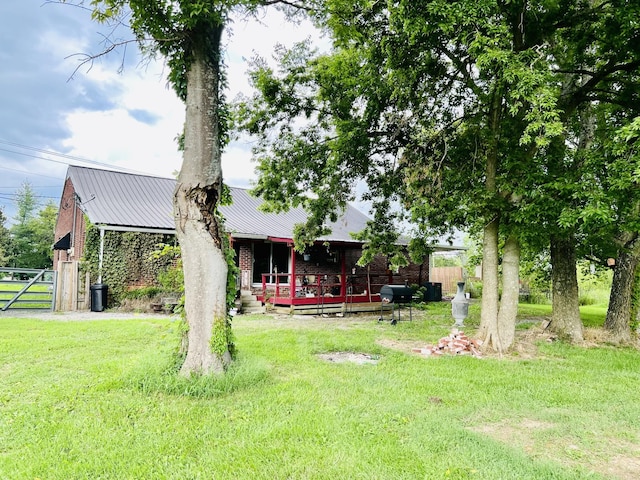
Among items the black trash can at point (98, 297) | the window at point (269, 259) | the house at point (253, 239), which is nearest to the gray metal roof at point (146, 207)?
the house at point (253, 239)

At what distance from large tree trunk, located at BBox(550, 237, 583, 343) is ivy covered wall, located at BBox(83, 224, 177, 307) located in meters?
11.3

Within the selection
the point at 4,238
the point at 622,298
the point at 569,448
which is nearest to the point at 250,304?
the point at 622,298

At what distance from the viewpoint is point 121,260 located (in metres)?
13.7

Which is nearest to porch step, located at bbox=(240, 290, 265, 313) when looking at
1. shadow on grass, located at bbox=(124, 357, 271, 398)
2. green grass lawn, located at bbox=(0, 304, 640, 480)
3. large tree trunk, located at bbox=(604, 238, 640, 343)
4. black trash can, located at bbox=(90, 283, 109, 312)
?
black trash can, located at bbox=(90, 283, 109, 312)

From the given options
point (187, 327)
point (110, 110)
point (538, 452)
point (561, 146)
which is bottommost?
point (538, 452)

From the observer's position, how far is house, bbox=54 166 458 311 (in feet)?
45.9

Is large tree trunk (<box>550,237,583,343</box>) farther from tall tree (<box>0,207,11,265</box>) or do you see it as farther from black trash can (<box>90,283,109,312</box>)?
tall tree (<box>0,207,11,265</box>)

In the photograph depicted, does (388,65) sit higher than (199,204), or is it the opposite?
(388,65)

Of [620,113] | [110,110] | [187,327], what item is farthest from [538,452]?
[110,110]

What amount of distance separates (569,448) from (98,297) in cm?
1304

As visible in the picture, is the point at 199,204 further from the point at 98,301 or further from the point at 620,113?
the point at 98,301

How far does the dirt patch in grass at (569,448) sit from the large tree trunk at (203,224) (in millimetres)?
3069

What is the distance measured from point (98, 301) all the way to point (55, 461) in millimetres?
10962

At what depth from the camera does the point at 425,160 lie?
893cm
